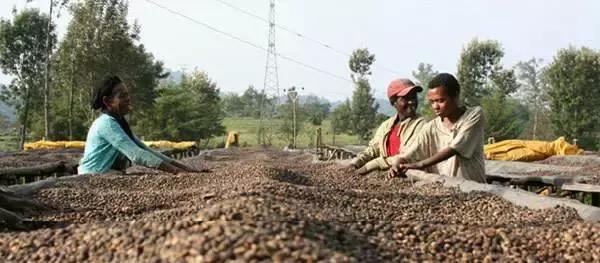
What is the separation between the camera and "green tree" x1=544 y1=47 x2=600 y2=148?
91.7ft

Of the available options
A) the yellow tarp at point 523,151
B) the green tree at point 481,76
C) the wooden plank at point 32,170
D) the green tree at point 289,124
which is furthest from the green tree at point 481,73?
the wooden plank at point 32,170

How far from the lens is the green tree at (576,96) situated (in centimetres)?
2794

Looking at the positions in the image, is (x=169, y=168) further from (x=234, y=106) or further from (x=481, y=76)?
(x=234, y=106)

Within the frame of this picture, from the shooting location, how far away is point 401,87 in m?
5.11

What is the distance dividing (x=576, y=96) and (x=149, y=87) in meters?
18.2

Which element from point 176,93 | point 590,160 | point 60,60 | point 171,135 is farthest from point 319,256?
point 176,93

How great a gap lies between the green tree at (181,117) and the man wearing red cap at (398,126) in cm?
3004

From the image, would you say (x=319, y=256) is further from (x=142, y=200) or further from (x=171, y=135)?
(x=171, y=135)

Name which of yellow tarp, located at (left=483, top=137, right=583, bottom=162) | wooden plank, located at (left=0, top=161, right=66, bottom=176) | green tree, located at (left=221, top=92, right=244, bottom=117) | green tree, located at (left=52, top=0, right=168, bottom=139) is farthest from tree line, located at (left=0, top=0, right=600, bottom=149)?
green tree, located at (left=221, top=92, right=244, bottom=117)

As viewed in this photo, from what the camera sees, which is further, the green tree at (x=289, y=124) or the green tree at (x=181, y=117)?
the green tree at (x=289, y=124)

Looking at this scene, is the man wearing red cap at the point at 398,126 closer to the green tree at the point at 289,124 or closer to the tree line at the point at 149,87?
the tree line at the point at 149,87

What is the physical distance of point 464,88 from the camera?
33375 mm

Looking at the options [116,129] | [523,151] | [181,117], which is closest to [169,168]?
[116,129]

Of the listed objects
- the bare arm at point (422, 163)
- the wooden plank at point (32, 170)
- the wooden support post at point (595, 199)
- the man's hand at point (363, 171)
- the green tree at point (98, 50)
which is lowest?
the wooden support post at point (595, 199)
